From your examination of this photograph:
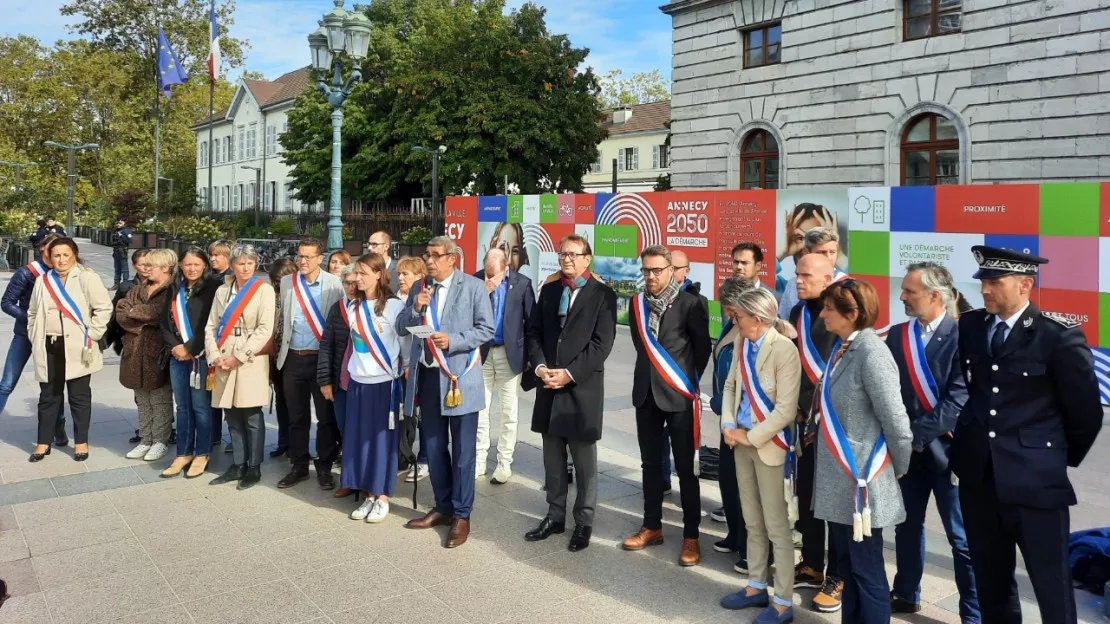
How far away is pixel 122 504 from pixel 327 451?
4.88ft

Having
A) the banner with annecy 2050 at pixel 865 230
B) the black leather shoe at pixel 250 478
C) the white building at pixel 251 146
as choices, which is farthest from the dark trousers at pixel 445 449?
the white building at pixel 251 146

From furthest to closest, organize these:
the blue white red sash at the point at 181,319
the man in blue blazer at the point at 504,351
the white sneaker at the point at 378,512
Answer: the blue white red sash at the point at 181,319 → the man in blue blazer at the point at 504,351 → the white sneaker at the point at 378,512

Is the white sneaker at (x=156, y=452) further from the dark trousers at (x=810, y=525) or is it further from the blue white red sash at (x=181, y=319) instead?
the dark trousers at (x=810, y=525)

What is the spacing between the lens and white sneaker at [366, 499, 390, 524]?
6.11 meters

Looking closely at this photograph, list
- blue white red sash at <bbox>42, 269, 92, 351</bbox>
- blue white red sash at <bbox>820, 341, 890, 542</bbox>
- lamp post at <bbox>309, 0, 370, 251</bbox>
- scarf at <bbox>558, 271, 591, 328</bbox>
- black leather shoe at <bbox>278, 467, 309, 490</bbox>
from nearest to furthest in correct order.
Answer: blue white red sash at <bbox>820, 341, 890, 542</bbox>, scarf at <bbox>558, 271, 591, 328</bbox>, black leather shoe at <bbox>278, 467, 309, 490</bbox>, blue white red sash at <bbox>42, 269, 92, 351</bbox>, lamp post at <bbox>309, 0, 370, 251</bbox>

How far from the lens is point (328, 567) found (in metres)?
5.25

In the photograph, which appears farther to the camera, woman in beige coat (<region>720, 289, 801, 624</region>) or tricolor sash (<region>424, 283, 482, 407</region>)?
tricolor sash (<region>424, 283, 482, 407</region>)

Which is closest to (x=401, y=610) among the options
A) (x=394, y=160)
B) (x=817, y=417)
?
(x=817, y=417)

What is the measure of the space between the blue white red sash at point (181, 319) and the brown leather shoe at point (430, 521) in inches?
102

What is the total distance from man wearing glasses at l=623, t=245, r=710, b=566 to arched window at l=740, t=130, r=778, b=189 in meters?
19.0

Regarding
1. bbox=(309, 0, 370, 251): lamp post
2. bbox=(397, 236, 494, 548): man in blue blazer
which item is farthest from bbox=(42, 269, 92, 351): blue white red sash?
bbox=(309, 0, 370, 251): lamp post

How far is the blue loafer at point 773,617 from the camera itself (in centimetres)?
448

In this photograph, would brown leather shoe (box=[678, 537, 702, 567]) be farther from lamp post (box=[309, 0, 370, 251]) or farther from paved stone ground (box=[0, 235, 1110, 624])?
lamp post (box=[309, 0, 370, 251])

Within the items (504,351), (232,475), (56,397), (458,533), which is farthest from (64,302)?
(458,533)
